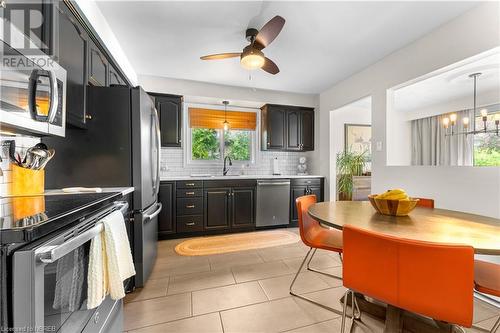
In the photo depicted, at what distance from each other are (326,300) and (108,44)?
3192mm

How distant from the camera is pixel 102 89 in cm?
185

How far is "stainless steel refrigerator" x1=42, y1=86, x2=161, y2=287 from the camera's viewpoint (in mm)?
1778

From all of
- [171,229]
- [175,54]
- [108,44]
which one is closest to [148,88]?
[175,54]

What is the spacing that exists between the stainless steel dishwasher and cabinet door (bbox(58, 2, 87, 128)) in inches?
102

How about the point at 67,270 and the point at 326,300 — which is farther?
the point at 326,300

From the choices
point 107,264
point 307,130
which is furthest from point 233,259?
point 307,130

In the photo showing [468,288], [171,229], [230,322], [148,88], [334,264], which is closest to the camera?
[468,288]

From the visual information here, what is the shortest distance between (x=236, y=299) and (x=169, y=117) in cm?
287

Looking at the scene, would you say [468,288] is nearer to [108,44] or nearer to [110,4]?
[110,4]

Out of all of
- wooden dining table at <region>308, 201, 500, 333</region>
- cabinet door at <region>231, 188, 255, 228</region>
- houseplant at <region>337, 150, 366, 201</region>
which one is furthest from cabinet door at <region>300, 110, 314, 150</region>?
wooden dining table at <region>308, 201, 500, 333</region>

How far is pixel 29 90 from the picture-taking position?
1114 millimetres

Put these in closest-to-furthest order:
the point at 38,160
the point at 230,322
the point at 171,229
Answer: the point at 38,160, the point at 230,322, the point at 171,229

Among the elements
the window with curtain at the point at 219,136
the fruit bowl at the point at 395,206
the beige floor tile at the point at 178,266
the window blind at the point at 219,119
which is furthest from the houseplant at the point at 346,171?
the beige floor tile at the point at 178,266

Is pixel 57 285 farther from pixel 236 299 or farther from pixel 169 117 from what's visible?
pixel 169 117
